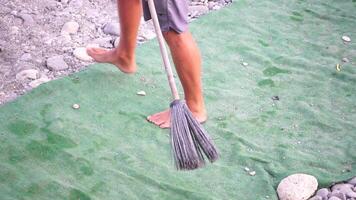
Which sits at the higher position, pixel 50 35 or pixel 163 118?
pixel 50 35

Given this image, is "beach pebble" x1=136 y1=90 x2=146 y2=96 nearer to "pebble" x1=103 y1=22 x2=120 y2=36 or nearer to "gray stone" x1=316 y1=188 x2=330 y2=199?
"pebble" x1=103 y1=22 x2=120 y2=36

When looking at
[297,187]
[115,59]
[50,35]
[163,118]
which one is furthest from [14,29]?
[297,187]

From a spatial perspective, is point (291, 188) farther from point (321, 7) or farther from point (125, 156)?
point (321, 7)

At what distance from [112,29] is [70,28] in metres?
0.25

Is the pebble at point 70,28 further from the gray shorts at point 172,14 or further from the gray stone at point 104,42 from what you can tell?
the gray shorts at point 172,14

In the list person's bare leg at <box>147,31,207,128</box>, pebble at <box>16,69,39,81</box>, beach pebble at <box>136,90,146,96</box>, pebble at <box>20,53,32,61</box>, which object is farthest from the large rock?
pebble at <box>20,53,32,61</box>

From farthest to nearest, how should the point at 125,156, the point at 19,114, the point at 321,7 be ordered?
the point at 321,7 → the point at 19,114 → the point at 125,156

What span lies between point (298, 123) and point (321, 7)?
1.33m

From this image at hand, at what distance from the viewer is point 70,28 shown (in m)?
3.23

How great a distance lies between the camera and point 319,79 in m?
2.93

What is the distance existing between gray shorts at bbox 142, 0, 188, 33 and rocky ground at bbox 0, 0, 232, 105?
894mm

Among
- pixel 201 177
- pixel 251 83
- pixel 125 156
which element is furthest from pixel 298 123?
pixel 125 156

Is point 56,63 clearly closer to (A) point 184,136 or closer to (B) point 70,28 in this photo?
(B) point 70,28

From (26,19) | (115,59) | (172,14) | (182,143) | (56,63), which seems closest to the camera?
(182,143)
